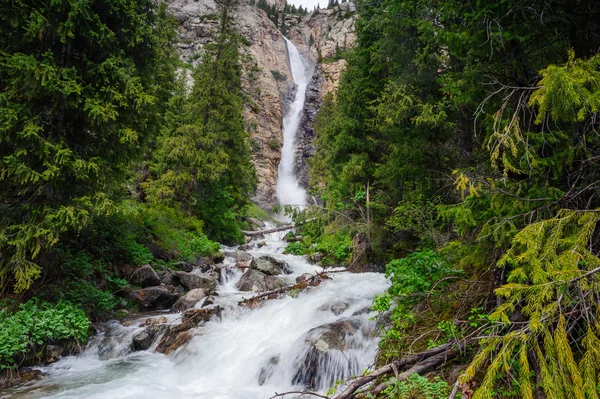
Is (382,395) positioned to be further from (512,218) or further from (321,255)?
(321,255)

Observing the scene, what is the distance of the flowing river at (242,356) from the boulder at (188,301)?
48 centimetres

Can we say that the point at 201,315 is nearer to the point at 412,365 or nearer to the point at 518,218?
the point at 412,365

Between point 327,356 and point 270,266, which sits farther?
point 270,266

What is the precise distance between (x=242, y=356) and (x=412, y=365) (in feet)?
12.9

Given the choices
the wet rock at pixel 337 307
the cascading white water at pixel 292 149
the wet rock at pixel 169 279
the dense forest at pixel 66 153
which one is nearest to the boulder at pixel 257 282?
the wet rock at pixel 169 279

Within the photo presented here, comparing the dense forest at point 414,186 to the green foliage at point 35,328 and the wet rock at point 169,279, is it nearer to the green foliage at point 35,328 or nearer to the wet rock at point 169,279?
the green foliage at point 35,328

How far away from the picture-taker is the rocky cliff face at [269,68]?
4966 cm

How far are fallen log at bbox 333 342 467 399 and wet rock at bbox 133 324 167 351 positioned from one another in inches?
218

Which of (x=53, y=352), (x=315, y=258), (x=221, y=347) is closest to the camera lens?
(x=53, y=352)

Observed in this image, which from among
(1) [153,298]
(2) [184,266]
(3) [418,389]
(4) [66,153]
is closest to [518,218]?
(3) [418,389]

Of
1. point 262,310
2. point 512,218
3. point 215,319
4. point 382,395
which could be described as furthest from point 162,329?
point 512,218

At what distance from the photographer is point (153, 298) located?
31.3 ft

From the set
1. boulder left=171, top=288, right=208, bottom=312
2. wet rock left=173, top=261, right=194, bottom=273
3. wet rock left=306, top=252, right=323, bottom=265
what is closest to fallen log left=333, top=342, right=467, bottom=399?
boulder left=171, top=288, right=208, bottom=312

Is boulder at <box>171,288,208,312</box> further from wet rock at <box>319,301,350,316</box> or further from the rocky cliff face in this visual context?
the rocky cliff face
